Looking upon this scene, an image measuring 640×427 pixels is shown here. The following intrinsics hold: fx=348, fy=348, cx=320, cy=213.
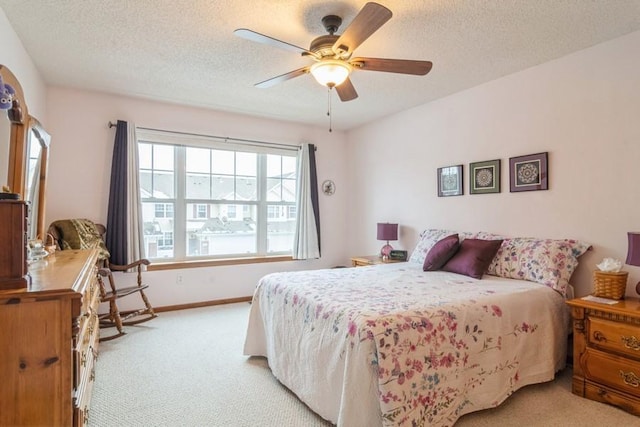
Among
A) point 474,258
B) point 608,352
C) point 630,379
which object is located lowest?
point 630,379

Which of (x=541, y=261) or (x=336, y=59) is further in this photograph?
(x=541, y=261)

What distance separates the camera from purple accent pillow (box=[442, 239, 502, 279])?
2.90 metres

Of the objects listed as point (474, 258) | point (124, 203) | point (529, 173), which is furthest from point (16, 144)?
point (529, 173)

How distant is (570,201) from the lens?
2.79 metres

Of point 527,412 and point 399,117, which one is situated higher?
point 399,117

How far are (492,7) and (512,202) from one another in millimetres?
1715

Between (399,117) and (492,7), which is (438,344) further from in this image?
(399,117)

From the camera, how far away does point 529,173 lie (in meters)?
3.06

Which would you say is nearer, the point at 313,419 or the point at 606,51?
the point at 313,419

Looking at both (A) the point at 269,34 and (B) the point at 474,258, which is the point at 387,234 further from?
(A) the point at 269,34

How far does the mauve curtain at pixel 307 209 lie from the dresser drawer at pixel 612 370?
3.32m

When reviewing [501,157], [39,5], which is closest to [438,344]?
[501,157]

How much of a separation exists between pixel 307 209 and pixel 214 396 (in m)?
3.03

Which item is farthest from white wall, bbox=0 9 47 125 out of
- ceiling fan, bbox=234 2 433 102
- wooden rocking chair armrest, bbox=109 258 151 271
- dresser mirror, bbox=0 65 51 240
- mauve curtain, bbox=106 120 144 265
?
ceiling fan, bbox=234 2 433 102
